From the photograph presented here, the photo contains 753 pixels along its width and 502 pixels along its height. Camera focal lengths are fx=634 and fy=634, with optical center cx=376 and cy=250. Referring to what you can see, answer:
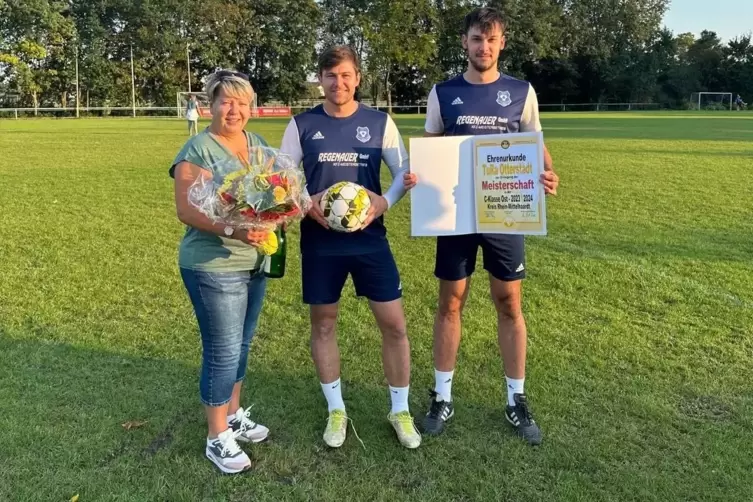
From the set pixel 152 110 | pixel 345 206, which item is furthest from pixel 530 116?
pixel 152 110

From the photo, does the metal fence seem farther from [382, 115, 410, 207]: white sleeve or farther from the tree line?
[382, 115, 410, 207]: white sleeve

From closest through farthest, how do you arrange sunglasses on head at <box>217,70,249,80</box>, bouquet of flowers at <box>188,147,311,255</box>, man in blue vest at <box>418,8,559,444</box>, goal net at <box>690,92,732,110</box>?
1. bouquet of flowers at <box>188,147,311,255</box>
2. sunglasses on head at <box>217,70,249,80</box>
3. man in blue vest at <box>418,8,559,444</box>
4. goal net at <box>690,92,732,110</box>

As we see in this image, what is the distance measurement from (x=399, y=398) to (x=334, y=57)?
5.98 ft

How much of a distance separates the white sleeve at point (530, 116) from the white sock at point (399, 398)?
1.56 meters

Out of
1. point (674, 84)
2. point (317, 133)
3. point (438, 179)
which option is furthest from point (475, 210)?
point (674, 84)

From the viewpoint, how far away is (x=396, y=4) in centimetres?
4106

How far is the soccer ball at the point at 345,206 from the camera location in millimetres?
2945

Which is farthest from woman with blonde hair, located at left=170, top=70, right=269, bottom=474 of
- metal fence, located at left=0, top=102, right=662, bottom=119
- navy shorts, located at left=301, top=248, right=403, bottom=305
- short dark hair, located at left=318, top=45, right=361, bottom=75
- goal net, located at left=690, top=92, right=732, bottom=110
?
goal net, located at left=690, top=92, right=732, bottom=110

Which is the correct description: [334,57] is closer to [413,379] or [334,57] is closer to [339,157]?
[339,157]

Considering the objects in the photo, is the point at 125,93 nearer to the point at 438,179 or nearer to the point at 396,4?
the point at 396,4

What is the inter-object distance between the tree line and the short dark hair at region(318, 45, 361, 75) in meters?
50.9

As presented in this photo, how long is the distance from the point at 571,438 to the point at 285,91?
209ft

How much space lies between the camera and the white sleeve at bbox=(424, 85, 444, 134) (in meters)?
3.39

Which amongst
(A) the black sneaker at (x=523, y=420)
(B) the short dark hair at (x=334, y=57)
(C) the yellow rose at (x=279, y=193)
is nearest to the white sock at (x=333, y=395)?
(A) the black sneaker at (x=523, y=420)
